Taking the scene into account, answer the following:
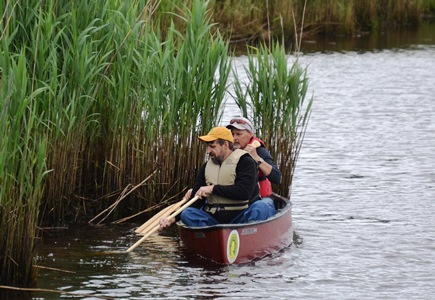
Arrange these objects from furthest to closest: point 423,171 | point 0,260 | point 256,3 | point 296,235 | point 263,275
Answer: point 256,3, point 423,171, point 296,235, point 263,275, point 0,260

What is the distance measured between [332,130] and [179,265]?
9567 millimetres

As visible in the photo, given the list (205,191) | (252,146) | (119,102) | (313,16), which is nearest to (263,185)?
(252,146)

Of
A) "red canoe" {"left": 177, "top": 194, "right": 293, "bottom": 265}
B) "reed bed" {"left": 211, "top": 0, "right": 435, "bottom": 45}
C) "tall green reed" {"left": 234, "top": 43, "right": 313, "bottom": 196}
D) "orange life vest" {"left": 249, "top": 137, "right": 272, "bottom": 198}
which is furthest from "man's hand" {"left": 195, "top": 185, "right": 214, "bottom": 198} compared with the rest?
"reed bed" {"left": 211, "top": 0, "right": 435, "bottom": 45}

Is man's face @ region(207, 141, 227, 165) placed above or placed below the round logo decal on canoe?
above

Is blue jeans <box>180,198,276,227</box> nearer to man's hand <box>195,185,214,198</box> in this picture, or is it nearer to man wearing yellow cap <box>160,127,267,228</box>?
man wearing yellow cap <box>160,127,267,228</box>

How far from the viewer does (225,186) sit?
10.7 metres

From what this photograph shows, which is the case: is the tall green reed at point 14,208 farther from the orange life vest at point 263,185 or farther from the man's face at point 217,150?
the orange life vest at point 263,185

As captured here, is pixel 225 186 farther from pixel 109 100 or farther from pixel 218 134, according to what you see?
pixel 109 100

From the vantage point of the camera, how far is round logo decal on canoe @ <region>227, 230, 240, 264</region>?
408 inches

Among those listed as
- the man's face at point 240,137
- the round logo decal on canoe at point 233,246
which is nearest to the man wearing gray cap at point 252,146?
the man's face at point 240,137

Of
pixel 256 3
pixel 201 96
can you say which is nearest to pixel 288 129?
pixel 201 96

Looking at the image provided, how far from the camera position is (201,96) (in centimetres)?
1216

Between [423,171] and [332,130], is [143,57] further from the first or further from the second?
[332,130]

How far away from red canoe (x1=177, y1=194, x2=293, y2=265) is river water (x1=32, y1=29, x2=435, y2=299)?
0.11 m
